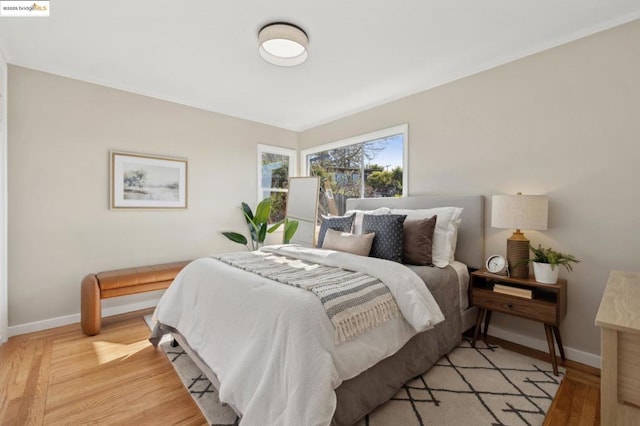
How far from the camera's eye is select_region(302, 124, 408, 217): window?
3.54 metres

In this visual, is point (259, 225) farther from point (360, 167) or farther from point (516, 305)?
point (516, 305)

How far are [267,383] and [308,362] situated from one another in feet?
0.72

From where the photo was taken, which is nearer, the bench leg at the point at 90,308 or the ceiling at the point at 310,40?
the ceiling at the point at 310,40

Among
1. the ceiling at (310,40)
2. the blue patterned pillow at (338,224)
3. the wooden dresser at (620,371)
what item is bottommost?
the wooden dresser at (620,371)

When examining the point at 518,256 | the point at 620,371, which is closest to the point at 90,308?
the point at 620,371

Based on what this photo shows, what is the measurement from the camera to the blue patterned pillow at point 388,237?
2453 mm

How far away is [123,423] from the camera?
1598 mm

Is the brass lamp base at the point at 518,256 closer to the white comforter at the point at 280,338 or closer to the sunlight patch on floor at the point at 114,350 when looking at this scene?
the white comforter at the point at 280,338

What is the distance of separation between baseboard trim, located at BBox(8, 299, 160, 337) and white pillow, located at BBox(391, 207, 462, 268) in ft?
10.4

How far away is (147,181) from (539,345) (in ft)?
14.0

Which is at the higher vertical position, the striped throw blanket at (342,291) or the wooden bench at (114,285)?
the striped throw blanket at (342,291)

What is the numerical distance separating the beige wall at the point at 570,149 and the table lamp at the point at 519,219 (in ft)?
0.82

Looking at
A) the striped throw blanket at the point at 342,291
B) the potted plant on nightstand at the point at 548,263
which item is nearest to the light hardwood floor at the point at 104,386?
the potted plant on nightstand at the point at 548,263

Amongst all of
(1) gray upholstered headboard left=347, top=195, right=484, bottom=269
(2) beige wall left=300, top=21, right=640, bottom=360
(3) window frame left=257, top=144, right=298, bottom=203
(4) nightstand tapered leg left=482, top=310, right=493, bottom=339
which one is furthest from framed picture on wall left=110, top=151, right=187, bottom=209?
(4) nightstand tapered leg left=482, top=310, right=493, bottom=339
